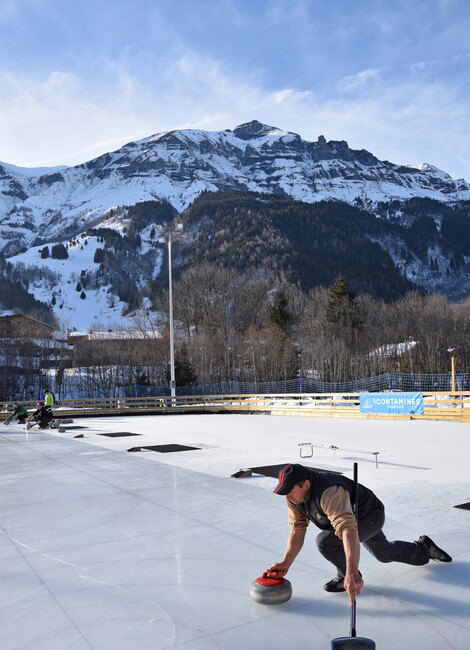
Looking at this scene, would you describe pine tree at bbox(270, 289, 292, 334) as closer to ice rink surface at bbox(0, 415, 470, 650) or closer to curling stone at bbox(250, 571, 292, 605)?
ice rink surface at bbox(0, 415, 470, 650)

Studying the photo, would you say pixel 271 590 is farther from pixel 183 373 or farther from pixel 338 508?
pixel 183 373

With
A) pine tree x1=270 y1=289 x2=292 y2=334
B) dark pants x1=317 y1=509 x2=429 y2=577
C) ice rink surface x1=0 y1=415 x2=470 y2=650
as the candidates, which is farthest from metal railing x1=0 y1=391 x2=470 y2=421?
pine tree x1=270 y1=289 x2=292 y2=334

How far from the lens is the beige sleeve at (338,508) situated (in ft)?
11.5

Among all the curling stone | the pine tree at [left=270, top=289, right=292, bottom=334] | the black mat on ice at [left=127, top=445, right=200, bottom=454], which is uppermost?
the pine tree at [left=270, top=289, right=292, bottom=334]

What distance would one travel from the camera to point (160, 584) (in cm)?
436

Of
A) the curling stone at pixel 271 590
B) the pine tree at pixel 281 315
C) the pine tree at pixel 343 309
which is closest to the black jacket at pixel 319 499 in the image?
the curling stone at pixel 271 590

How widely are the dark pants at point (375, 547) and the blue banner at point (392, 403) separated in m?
17.5

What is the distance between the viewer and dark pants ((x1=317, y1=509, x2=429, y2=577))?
4023mm

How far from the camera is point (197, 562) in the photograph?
488 centimetres

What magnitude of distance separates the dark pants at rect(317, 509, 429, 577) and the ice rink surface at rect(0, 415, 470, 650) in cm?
17

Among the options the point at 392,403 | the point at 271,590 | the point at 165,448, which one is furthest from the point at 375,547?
the point at 392,403

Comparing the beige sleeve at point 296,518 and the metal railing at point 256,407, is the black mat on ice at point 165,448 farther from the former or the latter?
the metal railing at point 256,407

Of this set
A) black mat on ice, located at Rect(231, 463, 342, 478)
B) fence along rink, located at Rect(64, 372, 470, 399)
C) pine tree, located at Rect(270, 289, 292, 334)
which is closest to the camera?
black mat on ice, located at Rect(231, 463, 342, 478)

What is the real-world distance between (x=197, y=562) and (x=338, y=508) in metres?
1.91
